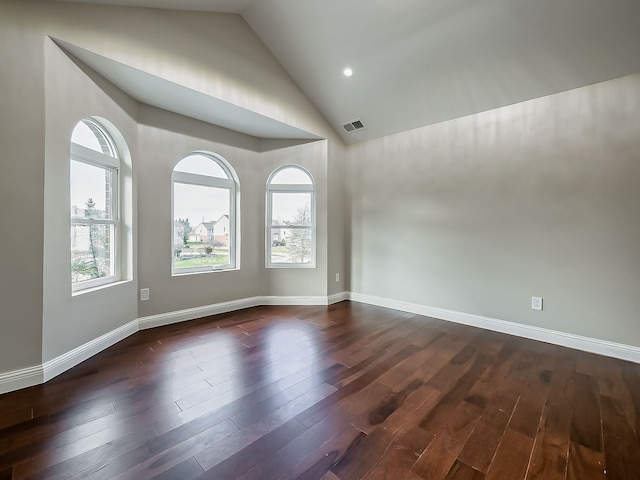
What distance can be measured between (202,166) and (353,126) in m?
2.24

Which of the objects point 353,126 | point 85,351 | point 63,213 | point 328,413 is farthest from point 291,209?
point 328,413

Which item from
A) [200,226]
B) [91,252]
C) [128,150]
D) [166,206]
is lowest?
[91,252]

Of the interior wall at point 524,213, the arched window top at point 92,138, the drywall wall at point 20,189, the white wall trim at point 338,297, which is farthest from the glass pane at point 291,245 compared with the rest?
the drywall wall at point 20,189

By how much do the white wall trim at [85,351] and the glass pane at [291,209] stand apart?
2.31 meters

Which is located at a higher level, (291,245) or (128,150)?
(128,150)

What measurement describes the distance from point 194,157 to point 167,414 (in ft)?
10.1

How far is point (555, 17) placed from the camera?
7.65ft

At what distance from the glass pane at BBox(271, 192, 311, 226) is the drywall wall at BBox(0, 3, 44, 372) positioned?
2738 mm

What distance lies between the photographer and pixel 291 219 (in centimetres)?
449

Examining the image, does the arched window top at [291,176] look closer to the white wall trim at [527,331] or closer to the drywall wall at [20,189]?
the white wall trim at [527,331]

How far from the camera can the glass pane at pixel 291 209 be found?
14.7ft

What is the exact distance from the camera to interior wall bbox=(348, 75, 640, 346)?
261 centimetres

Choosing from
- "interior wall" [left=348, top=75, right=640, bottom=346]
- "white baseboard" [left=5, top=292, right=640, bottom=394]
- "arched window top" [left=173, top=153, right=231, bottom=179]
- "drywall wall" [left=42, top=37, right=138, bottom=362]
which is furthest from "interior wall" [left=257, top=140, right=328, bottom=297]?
"drywall wall" [left=42, top=37, right=138, bottom=362]

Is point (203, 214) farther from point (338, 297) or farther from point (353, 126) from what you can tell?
point (353, 126)
